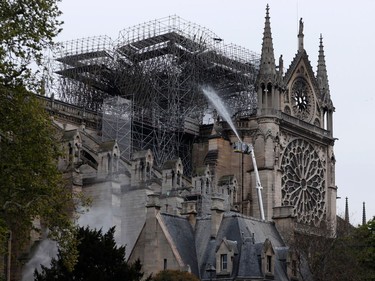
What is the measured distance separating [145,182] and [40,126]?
116ft

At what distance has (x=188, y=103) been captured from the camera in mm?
85562

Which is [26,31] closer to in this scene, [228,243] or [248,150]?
[228,243]

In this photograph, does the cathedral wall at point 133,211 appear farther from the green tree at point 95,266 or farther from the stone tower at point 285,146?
the green tree at point 95,266

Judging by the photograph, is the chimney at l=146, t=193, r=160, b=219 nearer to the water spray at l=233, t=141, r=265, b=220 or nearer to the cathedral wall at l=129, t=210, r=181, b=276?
the cathedral wall at l=129, t=210, r=181, b=276

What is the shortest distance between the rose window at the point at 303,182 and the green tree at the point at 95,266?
38924mm

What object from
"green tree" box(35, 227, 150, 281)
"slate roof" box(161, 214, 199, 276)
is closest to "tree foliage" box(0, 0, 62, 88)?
"green tree" box(35, 227, 150, 281)

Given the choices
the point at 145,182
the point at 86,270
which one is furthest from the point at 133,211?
the point at 86,270

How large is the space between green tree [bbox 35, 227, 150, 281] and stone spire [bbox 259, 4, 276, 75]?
1589 inches

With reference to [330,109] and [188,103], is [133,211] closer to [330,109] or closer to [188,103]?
[188,103]

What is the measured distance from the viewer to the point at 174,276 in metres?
47.8

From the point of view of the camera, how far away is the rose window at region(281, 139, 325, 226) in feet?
273

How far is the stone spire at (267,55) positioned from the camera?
82500 millimetres

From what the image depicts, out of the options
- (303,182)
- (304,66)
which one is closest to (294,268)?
(303,182)

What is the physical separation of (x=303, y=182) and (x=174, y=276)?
3885cm
